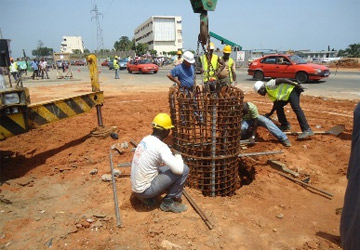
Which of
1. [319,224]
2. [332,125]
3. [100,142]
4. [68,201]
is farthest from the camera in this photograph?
[332,125]

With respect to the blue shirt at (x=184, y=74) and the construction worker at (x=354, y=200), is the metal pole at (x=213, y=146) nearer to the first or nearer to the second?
the blue shirt at (x=184, y=74)

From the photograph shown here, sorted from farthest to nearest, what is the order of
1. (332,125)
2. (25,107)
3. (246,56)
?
(246,56) < (332,125) < (25,107)

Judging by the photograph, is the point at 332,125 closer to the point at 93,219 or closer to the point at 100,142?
the point at 100,142

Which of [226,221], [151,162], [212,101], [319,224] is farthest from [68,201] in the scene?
[319,224]

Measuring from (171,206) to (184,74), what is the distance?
10.9ft

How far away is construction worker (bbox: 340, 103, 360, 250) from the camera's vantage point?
1.21m

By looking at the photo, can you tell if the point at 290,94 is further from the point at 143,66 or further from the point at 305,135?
the point at 143,66

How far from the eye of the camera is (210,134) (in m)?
3.91

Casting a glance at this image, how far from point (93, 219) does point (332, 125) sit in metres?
5.84

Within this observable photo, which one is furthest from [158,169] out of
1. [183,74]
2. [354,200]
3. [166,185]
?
[183,74]

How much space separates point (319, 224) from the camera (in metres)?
3.14

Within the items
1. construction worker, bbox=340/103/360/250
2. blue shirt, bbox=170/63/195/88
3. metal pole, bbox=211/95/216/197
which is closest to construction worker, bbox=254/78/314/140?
blue shirt, bbox=170/63/195/88

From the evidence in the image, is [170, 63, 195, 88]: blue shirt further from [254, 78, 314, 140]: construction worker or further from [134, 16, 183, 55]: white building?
[134, 16, 183, 55]: white building

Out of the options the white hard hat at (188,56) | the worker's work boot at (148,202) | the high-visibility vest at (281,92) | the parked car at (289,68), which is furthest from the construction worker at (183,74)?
the parked car at (289,68)
